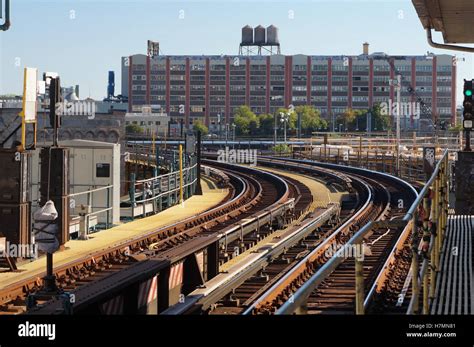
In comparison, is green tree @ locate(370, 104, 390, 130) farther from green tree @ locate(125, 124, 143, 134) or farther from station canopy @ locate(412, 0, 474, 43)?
station canopy @ locate(412, 0, 474, 43)

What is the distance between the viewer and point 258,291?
1002cm

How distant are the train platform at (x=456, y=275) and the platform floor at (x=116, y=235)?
15.3ft

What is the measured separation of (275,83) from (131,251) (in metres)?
73.6

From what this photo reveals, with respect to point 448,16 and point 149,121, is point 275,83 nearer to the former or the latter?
point 149,121

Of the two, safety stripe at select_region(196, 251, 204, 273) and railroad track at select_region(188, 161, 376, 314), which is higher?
safety stripe at select_region(196, 251, 204, 273)

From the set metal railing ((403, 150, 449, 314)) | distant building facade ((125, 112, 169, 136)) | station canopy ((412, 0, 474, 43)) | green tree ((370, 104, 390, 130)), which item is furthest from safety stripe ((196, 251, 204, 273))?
green tree ((370, 104, 390, 130))

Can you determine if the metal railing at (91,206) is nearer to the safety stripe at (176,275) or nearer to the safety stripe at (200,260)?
the safety stripe at (200,260)

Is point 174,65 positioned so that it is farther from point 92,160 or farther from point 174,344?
point 174,344

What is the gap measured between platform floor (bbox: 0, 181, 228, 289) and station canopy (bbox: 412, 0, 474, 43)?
5.30 m

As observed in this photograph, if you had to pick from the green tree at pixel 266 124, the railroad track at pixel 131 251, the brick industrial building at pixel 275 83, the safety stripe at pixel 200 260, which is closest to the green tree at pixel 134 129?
the green tree at pixel 266 124

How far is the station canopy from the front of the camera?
21.9 ft

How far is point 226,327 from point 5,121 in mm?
23663

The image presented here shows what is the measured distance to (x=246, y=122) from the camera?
7294 cm

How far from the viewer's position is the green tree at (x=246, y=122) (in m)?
73.2
